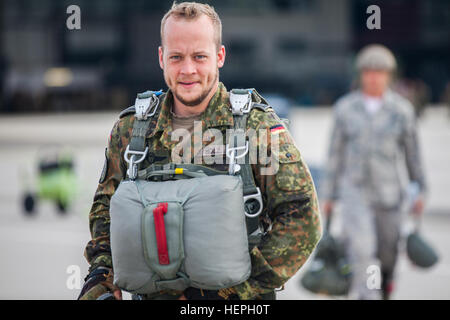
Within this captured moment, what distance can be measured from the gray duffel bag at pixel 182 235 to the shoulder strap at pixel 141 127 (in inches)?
6.0

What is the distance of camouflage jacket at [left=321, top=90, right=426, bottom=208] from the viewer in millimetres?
5949

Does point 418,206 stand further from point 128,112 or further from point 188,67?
point 188,67

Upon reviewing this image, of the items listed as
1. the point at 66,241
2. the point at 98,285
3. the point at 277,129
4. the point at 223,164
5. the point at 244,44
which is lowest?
the point at 66,241

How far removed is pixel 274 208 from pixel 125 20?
6316cm

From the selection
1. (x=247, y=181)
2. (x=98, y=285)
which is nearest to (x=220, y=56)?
(x=247, y=181)

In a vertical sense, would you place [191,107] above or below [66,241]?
above

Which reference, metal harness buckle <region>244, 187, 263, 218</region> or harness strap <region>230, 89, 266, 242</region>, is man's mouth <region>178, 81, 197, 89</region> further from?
metal harness buckle <region>244, 187, 263, 218</region>

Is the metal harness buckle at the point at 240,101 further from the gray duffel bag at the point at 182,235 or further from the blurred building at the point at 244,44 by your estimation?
the blurred building at the point at 244,44

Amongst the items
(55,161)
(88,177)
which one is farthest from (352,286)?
(88,177)

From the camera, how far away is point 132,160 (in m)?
2.75

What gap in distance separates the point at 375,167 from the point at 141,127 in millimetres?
3468

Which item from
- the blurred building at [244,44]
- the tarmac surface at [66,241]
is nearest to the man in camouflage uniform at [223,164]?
the tarmac surface at [66,241]

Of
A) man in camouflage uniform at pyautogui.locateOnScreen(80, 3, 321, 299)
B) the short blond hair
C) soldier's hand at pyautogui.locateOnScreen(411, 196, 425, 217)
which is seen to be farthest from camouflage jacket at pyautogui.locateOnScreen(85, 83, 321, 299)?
soldier's hand at pyautogui.locateOnScreen(411, 196, 425, 217)

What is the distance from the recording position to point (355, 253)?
5977mm
